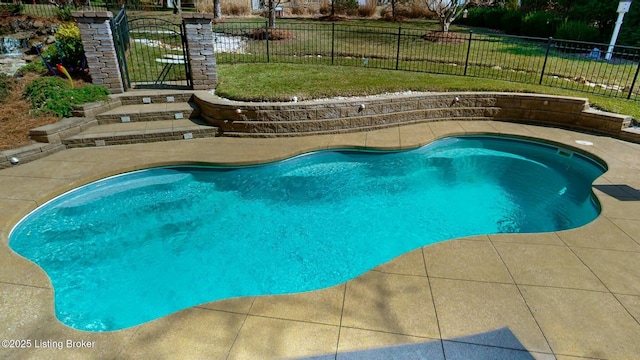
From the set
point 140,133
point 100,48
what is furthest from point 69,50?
point 140,133

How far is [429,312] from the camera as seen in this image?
3.16m

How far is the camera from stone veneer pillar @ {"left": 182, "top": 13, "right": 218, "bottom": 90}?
26.2 feet

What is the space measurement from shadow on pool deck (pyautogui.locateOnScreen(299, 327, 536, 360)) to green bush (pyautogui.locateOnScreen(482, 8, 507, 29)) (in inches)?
964

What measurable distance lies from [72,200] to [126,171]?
94 cm

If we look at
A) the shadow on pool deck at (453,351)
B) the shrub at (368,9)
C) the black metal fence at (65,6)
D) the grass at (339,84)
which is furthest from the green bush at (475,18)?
the shadow on pool deck at (453,351)

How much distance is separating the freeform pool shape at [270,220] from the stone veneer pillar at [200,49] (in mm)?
3095

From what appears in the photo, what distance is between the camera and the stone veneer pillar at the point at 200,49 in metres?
8.00

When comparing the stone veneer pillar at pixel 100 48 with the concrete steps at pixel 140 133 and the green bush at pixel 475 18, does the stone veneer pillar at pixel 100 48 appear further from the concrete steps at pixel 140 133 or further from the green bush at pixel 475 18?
the green bush at pixel 475 18

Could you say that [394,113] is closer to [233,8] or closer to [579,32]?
[579,32]

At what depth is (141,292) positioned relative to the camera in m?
3.90

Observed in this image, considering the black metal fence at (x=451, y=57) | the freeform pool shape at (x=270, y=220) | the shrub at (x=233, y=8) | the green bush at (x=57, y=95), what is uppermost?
the shrub at (x=233, y=8)

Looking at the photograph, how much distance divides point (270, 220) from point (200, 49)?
5.08 metres

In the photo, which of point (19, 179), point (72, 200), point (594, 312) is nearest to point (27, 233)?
point (72, 200)

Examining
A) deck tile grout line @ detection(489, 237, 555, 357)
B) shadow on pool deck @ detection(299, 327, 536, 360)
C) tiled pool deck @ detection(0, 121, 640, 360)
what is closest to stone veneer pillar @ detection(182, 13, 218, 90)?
tiled pool deck @ detection(0, 121, 640, 360)
